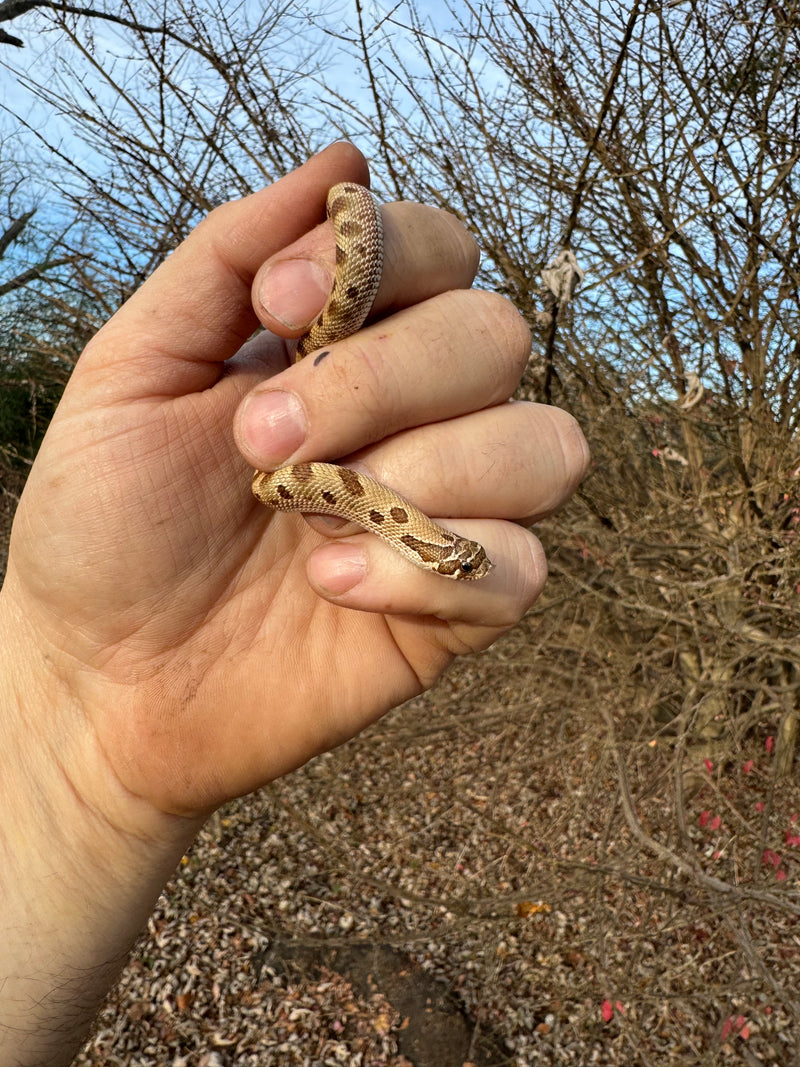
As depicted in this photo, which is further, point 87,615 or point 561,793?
point 561,793

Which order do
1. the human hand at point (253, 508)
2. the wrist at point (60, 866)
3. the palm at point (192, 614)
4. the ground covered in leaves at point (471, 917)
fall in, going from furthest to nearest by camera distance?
the ground covered in leaves at point (471, 917), the wrist at point (60, 866), the palm at point (192, 614), the human hand at point (253, 508)

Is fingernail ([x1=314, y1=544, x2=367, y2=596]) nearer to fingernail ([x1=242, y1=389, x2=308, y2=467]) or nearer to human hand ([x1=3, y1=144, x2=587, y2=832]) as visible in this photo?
human hand ([x1=3, y1=144, x2=587, y2=832])

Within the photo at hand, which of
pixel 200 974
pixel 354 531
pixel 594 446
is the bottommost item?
pixel 200 974

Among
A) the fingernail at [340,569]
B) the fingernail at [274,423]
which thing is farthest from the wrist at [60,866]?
the fingernail at [274,423]

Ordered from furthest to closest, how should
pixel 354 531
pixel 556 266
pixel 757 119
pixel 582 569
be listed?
pixel 582 569
pixel 757 119
pixel 556 266
pixel 354 531

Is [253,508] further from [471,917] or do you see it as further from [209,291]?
[471,917]

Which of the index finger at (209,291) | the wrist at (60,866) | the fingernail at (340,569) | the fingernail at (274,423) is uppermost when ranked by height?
the index finger at (209,291)

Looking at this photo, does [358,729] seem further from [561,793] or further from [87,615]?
[561,793]

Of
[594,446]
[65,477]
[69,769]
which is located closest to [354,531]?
[65,477]

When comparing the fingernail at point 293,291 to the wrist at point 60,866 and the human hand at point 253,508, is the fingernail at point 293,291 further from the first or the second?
the wrist at point 60,866
